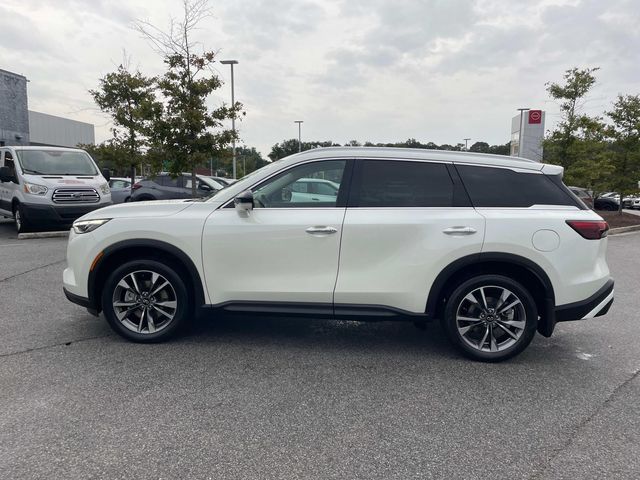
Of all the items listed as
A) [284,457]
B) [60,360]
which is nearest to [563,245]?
[284,457]

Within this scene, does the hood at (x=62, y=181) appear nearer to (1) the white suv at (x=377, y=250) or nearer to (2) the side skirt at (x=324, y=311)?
(1) the white suv at (x=377, y=250)

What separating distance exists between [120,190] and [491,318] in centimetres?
1672

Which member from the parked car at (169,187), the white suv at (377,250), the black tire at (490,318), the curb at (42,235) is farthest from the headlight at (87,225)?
the parked car at (169,187)

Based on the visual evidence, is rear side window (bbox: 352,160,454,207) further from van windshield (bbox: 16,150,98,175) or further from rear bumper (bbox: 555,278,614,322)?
van windshield (bbox: 16,150,98,175)

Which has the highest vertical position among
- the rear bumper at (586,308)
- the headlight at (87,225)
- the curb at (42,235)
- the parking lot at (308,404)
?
the headlight at (87,225)

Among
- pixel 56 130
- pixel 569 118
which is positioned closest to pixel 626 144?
pixel 569 118

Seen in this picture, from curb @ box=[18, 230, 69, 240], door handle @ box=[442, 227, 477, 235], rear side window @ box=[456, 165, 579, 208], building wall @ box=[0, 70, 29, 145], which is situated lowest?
curb @ box=[18, 230, 69, 240]

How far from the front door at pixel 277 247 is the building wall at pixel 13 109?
29.8 metres

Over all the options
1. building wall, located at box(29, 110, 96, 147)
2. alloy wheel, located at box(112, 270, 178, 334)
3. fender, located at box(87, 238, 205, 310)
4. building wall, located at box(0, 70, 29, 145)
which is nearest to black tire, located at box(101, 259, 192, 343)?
alloy wheel, located at box(112, 270, 178, 334)

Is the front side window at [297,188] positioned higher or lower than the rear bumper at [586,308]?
higher

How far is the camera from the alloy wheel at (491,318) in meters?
3.77

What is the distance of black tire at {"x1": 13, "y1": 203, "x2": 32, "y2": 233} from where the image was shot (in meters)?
10.4

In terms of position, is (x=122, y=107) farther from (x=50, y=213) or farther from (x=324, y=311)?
(x=324, y=311)

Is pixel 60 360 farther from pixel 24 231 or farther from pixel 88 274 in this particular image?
pixel 24 231
